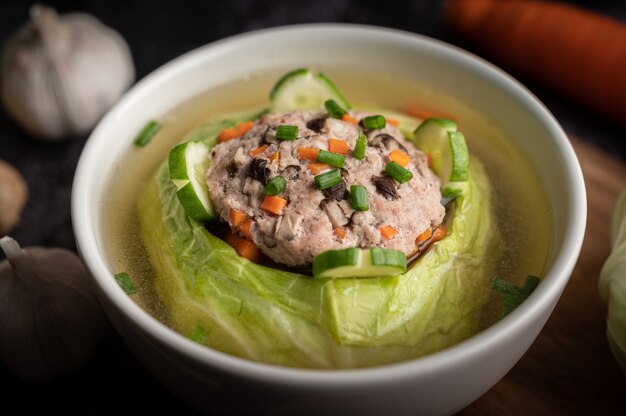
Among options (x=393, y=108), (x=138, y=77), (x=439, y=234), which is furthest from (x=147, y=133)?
(x=138, y=77)

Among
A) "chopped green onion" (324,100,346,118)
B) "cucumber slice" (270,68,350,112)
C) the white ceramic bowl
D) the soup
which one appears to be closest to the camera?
the white ceramic bowl

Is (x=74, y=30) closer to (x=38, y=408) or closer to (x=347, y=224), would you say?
(x=38, y=408)

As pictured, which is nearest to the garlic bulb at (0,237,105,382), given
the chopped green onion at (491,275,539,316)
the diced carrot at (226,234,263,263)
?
the diced carrot at (226,234,263,263)

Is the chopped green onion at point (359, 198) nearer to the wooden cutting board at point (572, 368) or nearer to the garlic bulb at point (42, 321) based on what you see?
the wooden cutting board at point (572, 368)

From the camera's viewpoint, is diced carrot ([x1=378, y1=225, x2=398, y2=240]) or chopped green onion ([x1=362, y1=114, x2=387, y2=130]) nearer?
diced carrot ([x1=378, y1=225, x2=398, y2=240])

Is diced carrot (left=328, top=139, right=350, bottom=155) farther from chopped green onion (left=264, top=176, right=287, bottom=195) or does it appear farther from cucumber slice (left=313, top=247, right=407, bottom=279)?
cucumber slice (left=313, top=247, right=407, bottom=279)

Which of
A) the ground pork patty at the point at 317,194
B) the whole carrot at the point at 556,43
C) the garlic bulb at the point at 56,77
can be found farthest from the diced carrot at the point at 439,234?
the garlic bulb at the point at 56,77

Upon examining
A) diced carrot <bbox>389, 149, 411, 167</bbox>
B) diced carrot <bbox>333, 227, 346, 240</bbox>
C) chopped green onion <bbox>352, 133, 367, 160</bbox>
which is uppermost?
chopped green onion <bbox>352, 133, 367, 160</bbox>
